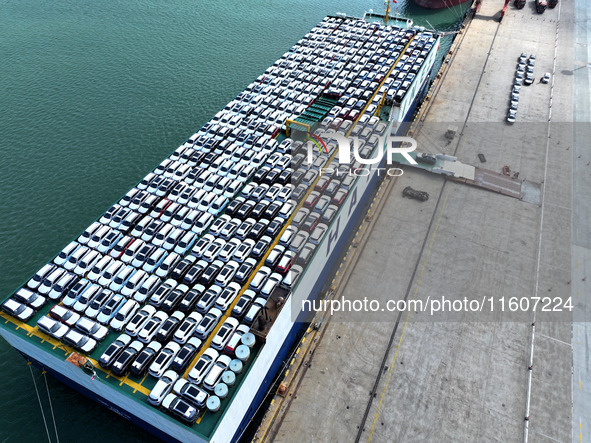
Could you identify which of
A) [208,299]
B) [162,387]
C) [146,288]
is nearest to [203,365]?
[162,387]

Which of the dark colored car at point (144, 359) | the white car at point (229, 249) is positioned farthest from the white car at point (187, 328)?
the white car at point (229, 249)

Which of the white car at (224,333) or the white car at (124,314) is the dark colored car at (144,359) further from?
the white car at (224,333)

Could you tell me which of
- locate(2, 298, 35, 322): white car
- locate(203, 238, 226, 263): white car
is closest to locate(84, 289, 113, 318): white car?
locate(2, 298, 35, 322): white car

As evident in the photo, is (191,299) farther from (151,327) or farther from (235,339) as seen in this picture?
(235,339)

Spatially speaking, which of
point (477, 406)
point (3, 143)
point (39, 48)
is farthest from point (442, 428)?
point (39, 48)

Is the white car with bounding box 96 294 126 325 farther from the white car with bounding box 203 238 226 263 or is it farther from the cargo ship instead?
the white car with bounding box 203 238 226 263
